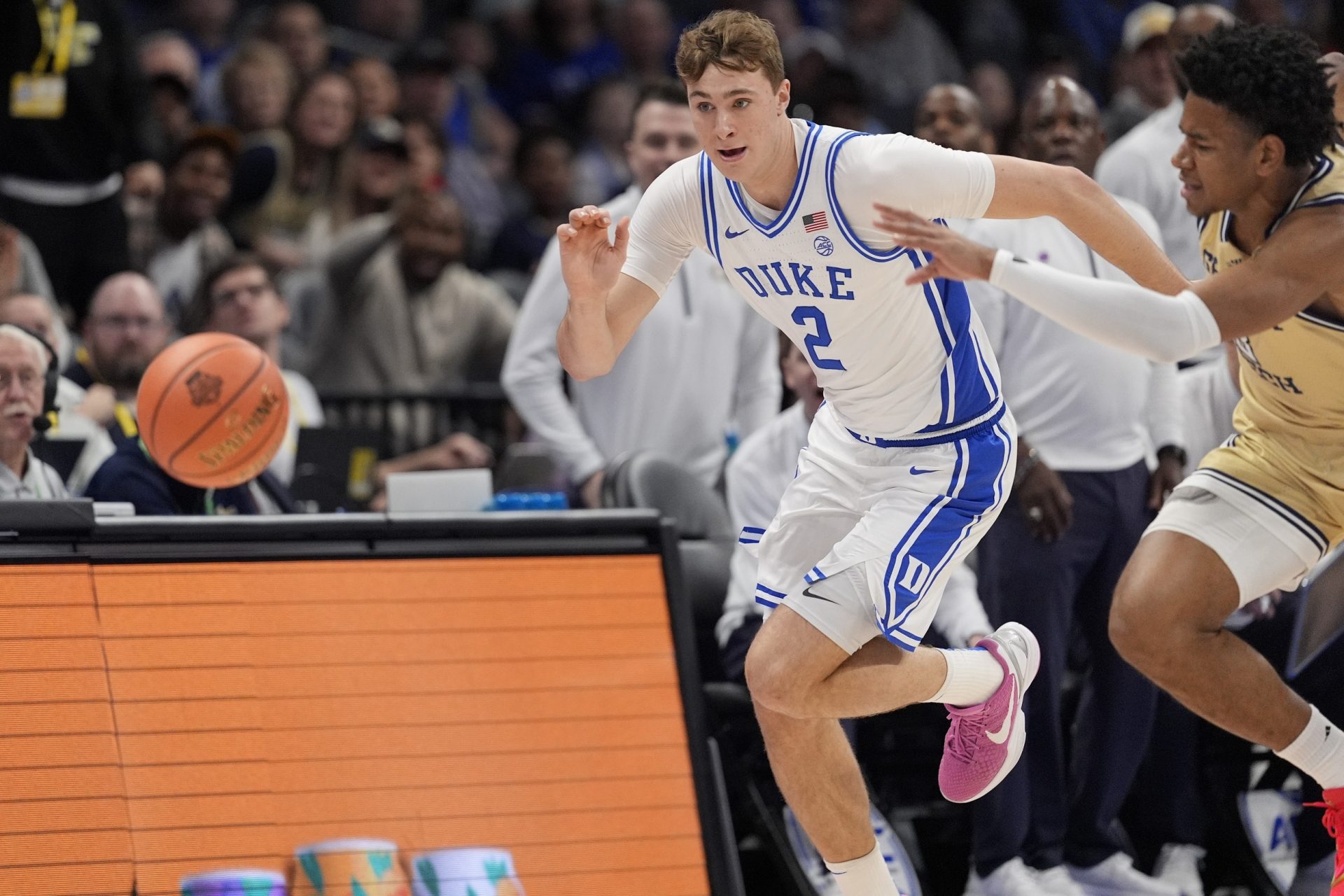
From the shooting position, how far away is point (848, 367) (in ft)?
15.2

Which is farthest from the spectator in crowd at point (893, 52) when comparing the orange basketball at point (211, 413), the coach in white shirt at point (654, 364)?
the orange basketball at point (211, 413)

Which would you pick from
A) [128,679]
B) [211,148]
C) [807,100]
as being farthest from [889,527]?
[807,100]

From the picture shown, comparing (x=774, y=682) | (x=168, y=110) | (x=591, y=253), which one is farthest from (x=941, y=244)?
(x=168, y=110)

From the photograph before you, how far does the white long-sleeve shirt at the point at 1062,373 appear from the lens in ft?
19.7

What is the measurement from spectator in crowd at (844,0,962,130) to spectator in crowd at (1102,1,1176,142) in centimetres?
151

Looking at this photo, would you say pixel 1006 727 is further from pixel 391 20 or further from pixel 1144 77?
pixel 391 20

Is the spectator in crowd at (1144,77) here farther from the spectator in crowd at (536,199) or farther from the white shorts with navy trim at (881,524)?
the white shorts with navy trim at (881,524)

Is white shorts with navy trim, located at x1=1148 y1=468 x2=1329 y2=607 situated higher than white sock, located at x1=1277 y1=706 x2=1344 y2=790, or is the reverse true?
white shorts with navy trim, located at x1=1148 y1=468 x2=1329 y2=607

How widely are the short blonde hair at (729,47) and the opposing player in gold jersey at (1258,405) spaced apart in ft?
3.83

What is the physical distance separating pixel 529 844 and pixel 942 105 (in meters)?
3.37

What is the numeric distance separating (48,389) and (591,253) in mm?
2037

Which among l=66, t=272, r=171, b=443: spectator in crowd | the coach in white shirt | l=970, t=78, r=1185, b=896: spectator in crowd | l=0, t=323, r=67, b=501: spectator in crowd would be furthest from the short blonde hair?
l=66, t=272, r=171, b=443: spectator in crowd

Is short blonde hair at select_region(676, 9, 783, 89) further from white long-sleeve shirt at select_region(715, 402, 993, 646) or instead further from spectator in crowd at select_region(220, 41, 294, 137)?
spectator in crowd at select_region(220, 41, 294, 137)

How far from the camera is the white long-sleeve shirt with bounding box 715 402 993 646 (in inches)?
233
